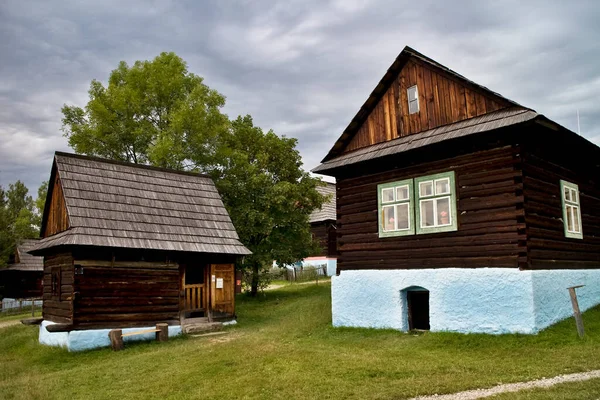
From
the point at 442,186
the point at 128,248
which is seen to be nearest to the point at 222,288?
the point at 128,248

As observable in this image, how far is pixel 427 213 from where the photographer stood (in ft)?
44.2

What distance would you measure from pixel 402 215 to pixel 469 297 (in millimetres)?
2856

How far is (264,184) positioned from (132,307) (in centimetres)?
1005

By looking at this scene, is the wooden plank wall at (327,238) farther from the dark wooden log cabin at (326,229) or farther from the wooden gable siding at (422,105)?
the wooden gable siding at (422,105)

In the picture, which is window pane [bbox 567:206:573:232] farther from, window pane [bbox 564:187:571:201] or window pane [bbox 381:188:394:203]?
window pane [bbox 381:188:394:203]

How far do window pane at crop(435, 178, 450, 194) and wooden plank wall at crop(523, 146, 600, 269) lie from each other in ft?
6.12

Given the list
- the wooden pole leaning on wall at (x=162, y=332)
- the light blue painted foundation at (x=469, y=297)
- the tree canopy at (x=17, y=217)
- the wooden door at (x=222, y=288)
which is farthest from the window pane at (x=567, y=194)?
the tree canopy at (x=17, y=217)

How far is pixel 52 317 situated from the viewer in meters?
16.7

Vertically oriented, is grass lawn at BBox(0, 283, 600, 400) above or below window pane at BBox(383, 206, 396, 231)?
below

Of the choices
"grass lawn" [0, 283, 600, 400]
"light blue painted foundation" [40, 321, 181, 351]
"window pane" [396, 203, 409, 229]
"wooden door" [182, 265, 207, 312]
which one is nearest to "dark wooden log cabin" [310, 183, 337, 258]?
"wooden door" [182, 265, 207, 312]

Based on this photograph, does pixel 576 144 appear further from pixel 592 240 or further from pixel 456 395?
pixel 456 395

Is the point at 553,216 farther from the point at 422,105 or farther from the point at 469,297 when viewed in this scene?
the point at 422,105

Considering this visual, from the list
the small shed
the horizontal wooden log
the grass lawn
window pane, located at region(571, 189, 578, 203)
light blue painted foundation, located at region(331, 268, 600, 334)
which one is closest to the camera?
the grass lawn

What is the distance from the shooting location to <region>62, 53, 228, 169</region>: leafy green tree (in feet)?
91.7
